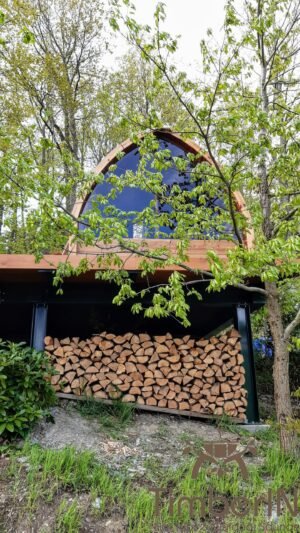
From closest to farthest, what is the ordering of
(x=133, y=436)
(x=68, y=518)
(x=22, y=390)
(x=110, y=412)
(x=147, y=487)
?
(x=68, y=518) < (x=147, y=487) < (x=22, y=390) < (x=133, y=436) < (x=110, y=412)

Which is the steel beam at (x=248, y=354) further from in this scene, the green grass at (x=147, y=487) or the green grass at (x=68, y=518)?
the green grass at (x=68, y=518)

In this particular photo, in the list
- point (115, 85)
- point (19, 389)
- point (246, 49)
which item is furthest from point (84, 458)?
point (115, 85)

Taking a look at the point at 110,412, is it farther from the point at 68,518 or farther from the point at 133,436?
the point at 68,518

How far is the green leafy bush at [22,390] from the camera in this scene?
11.6ft

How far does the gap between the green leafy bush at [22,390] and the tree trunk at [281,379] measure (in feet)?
7.39

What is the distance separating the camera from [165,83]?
392cm

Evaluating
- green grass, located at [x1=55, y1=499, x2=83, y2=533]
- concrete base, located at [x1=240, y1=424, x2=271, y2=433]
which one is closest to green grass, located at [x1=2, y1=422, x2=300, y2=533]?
green grass, located at [x1=55, y1=499, x2=83, y2=533]

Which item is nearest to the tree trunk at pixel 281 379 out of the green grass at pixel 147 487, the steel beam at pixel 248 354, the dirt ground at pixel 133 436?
the green grass at pixel 147 487

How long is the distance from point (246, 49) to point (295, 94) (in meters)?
0.92

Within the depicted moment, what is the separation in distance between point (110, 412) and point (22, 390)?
4.11 feet

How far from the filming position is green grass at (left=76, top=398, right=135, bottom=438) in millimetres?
4270

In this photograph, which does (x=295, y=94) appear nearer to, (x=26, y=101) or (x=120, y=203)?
(x=120, y=203)

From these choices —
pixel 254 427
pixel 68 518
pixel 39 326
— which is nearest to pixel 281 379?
pixel 254 427

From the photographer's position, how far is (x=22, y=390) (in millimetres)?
3756
